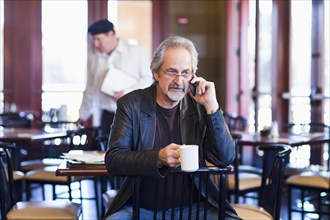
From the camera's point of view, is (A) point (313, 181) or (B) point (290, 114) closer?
(A) point (313, 181)

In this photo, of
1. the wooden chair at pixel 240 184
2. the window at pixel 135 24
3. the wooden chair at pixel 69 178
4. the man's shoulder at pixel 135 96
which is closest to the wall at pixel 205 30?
the wooden chair at pixel 69 178

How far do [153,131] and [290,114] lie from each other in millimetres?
4446

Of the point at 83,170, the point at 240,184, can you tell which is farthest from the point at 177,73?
the point at 240,184

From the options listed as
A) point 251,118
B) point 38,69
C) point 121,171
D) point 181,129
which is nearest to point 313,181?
point 181,129

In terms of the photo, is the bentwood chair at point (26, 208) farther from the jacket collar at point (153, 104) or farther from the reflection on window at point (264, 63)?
the reflection on window at point (264, 63)

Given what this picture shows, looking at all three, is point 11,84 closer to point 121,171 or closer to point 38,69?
point 38,69

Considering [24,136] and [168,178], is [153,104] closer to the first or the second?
[168,178]

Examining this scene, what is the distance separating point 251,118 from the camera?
25.3ft

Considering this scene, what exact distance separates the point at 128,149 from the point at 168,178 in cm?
22

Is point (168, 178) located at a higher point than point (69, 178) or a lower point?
higher

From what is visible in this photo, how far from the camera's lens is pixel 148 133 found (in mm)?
2582

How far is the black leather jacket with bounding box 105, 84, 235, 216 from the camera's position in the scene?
2473mm

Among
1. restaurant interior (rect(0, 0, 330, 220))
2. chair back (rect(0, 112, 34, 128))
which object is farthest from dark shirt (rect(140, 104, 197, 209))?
chair back (rect(0, 112, 34, 128))

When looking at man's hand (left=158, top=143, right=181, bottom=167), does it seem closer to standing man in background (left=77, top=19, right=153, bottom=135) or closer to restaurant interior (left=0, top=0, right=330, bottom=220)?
standing man in background (left=77, top=19, right=153, bottom=135)
